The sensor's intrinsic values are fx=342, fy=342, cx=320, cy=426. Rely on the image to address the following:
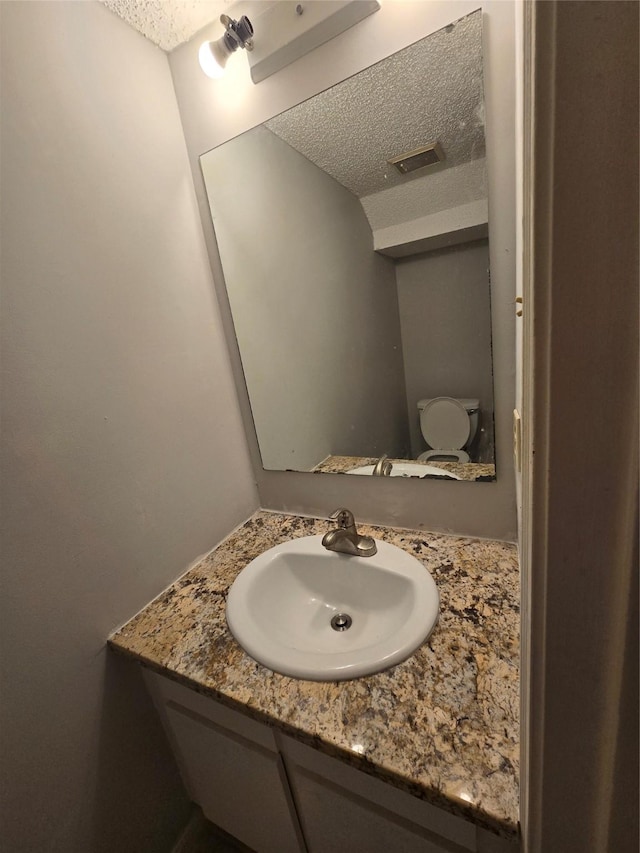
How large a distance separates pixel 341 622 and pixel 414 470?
44 cm

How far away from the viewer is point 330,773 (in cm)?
60

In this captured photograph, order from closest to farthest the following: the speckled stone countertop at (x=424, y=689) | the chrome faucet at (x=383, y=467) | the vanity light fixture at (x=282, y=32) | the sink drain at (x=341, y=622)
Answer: the speckled stone countertop at (x=424, y=689)
the vanity light fixture at (x=282, y=32)
the sink drain at (x=341, y=622)
the chrome faucet at (x=383, y=467)

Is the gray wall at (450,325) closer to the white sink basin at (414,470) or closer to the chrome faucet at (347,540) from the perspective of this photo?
the white sink basin at (414,470)

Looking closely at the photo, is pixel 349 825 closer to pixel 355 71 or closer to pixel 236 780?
pixel 236 780

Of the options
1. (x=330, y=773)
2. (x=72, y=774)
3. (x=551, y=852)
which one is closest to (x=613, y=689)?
(x=551, y=852)

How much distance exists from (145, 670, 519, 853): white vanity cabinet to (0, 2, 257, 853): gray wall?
0.42ft

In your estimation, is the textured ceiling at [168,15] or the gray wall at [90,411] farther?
the textured ceiling at [168,15]

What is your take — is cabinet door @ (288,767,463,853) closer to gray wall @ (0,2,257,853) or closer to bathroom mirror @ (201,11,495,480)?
gray wall @ (0,2,257,853)

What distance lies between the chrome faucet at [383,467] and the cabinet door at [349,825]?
0.65 m

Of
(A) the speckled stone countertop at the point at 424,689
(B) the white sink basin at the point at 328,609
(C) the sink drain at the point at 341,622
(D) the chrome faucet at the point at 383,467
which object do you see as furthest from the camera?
(D) the chrome faucet at the point at 383,467

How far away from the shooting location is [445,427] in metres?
0.91

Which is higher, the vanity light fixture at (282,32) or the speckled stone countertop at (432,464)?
the vanity light fixture at (282,32)

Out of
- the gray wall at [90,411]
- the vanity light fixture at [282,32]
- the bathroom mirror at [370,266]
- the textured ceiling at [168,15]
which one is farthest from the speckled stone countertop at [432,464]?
the textured ceiling at [168,15]

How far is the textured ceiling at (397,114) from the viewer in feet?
2.25
